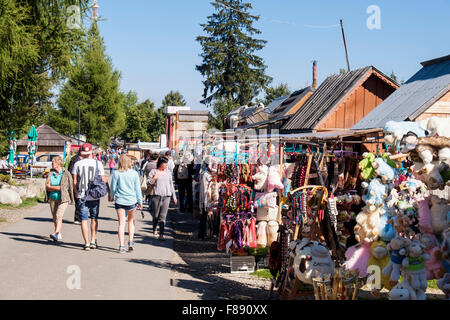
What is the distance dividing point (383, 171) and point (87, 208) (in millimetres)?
5688

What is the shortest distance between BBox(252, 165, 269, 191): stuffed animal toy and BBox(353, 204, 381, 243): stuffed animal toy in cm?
238

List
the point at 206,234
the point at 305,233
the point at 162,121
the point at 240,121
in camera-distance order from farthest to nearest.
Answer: the point at 162,121 < the point at 240,121 < the point at 206,234 < the point at 305,233


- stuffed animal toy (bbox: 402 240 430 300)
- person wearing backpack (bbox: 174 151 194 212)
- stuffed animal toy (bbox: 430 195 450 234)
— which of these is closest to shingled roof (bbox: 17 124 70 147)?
person wearing backpack (bbox: 174 151 194 212)

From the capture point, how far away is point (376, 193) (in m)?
6.49

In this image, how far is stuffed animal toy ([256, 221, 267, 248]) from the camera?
855cm

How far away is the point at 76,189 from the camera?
9.72 metres

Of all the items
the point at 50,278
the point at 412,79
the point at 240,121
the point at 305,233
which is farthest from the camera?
the point at 240,121

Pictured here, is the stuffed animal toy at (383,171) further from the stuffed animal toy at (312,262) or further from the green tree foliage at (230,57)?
the green tree foliage at (230,57)

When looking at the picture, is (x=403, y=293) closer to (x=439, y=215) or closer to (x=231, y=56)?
(x=439, y=215)

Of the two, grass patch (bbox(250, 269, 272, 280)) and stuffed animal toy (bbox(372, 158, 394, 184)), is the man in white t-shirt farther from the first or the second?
stuffed animal toy (bbox(372, 158, 394, 184))
